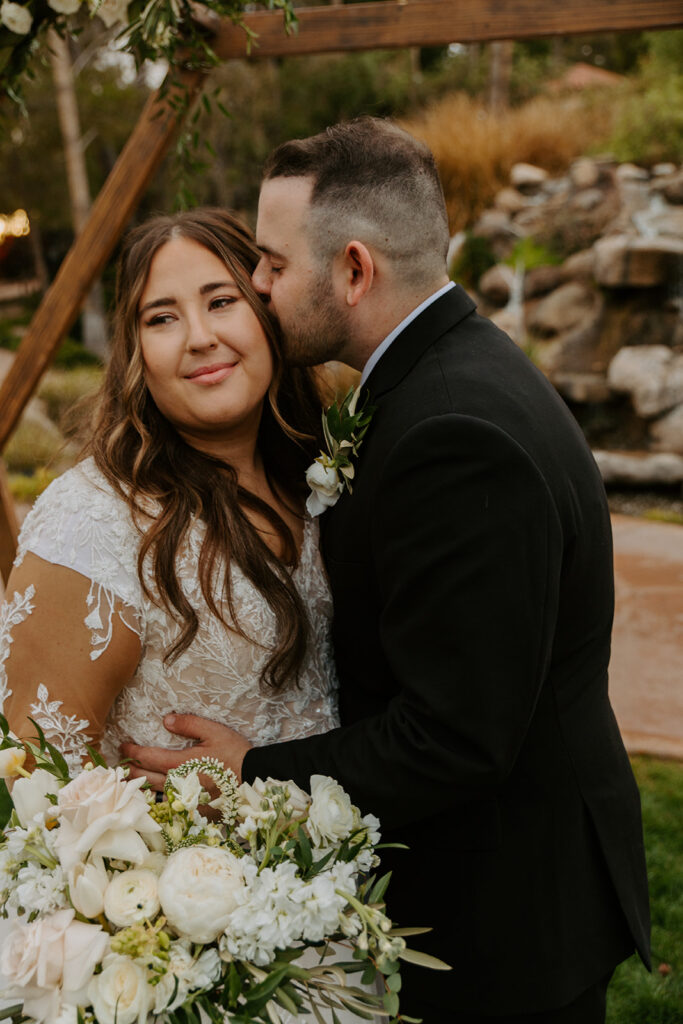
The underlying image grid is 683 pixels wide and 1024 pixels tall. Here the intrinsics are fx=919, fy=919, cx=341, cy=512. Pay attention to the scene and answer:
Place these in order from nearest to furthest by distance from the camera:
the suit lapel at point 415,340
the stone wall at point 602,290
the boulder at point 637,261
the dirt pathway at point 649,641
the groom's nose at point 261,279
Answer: the suit lapel at point 415,340 < the groom's nose at point 261,279 < the dirt pathway at point 649,641 < the stone wall at point 602,290 < the boulder at point 637,261

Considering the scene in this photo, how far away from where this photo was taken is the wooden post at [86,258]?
3.25 m

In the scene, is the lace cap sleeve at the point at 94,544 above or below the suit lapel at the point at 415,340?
below

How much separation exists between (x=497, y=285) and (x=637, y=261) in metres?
1.90

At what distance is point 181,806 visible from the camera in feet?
4.82

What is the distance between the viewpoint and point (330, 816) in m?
1.48

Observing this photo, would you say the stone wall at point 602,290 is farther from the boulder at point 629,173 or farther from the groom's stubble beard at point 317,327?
the groom's stubble beard at point 317,327

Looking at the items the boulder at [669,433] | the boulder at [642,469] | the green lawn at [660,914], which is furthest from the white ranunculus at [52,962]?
the boulder at [669,433]

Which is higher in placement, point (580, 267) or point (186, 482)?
point (186, 482)

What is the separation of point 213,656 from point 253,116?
17365 mm

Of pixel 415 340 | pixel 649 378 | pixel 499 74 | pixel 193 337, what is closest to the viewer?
pixel 415 340

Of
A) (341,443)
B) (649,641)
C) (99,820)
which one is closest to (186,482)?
(341,443)

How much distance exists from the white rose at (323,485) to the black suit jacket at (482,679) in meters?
0.05

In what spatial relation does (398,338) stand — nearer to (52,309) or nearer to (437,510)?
(437,510)

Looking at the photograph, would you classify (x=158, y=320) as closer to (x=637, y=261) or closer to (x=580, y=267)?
(x=637, y=261)
